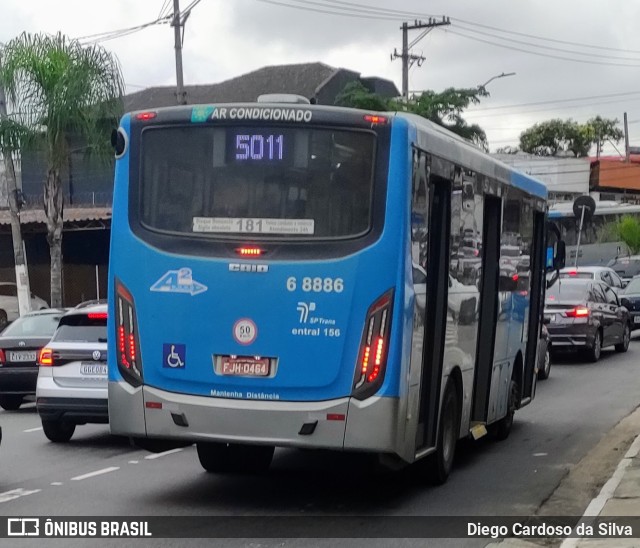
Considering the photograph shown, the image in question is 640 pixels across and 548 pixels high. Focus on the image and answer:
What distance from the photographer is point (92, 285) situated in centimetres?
4116

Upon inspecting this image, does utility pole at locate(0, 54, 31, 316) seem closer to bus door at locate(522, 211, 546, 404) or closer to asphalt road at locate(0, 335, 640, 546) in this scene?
asphalt road at locate(0, 335, 640, 546)

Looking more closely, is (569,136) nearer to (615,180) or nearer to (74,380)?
(615,180)

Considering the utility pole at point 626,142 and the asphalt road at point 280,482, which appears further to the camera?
the utility pole at point 626,142

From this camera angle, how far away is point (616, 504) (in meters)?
9.49

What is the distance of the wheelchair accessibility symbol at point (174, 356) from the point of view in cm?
938

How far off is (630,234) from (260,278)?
46882mm

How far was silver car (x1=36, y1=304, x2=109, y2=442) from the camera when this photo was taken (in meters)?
13.5

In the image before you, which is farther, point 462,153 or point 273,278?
point 462,153

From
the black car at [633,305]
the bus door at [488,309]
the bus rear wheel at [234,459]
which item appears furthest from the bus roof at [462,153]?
the black car at [633,305]

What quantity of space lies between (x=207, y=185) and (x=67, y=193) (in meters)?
38.8

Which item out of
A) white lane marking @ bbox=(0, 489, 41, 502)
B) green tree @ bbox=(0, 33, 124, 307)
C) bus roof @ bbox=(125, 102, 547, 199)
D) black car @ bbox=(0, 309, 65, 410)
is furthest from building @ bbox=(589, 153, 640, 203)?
white lane marking @ bbox=(0, 489, 41, 502)

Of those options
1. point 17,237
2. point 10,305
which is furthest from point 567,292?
point 10,305

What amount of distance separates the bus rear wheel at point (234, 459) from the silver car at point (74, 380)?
238 cm

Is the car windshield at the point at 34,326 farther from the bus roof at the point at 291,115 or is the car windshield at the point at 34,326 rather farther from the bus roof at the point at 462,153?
the bus roof at the point at 291,115
